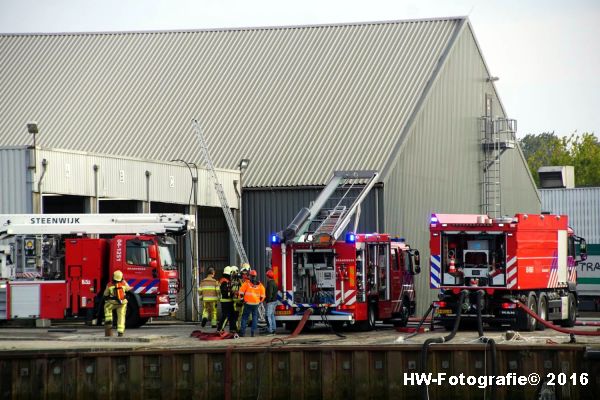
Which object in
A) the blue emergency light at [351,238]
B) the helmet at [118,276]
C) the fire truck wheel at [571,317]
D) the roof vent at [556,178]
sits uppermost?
the roof vent at [556,178]

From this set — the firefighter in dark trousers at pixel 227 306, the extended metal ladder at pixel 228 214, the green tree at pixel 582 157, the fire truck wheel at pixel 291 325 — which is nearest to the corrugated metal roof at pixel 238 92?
the extended metal ladder at pixel 228 214

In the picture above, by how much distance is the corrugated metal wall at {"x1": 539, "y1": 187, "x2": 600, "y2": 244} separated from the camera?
66875 mm

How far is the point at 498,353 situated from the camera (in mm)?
27281

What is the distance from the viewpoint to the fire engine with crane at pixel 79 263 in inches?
1439

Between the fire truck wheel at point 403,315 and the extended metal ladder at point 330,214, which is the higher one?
the extended metal ladder at point 330,214

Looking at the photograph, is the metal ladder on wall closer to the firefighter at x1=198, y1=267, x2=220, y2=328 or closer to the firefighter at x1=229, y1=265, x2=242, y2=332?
the firefighter at x1=198, y1=267, x2=220, y2=328

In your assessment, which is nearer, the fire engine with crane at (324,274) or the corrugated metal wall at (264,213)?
the fire engine with crane at (324,274)

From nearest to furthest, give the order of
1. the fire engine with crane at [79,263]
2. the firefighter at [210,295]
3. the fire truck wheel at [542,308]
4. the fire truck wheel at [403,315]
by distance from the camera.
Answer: the fire truck wheel at [542,308] < the firefighter at [210,295] < the fire engine with crane at [79,263] < the fire truck wheel at [403,315]

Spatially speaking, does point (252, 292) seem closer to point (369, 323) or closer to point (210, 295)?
point (210, 295)

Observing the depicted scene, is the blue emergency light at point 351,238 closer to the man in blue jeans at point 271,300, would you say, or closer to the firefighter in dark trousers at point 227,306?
the man in blue jeans at point 271,300

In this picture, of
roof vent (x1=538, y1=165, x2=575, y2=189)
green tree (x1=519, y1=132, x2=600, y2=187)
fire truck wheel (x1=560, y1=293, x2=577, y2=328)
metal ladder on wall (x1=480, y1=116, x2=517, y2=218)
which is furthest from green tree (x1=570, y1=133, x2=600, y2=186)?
fire truck wheel (x1=560, y1=293, x2=577, y2=328)

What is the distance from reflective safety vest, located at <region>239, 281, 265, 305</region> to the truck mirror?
4.72 metres

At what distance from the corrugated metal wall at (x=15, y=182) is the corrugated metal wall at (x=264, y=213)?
1210 centimetres

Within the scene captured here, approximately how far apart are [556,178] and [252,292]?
40.6 meters
